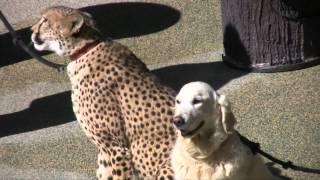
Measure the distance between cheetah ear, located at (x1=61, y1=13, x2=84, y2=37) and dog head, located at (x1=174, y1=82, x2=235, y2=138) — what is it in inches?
39.8

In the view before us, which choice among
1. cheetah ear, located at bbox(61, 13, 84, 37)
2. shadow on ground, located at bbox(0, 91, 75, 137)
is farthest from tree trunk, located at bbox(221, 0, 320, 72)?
cheetah ear, located at bbox(61, 13, 84, 37)

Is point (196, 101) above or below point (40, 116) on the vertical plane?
above

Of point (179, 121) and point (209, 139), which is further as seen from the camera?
point (209, 139)

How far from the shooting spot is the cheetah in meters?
4.39

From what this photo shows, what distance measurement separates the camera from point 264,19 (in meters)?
7.00

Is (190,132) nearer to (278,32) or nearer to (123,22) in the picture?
(278,32)

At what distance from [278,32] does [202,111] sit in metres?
3.42

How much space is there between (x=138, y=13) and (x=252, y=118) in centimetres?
376

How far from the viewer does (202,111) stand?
376cm

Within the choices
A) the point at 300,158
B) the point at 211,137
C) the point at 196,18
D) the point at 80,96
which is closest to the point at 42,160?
the point at 80,96

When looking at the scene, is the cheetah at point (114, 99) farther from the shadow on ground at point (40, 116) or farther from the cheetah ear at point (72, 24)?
the shadow on ground at point (40, 116)

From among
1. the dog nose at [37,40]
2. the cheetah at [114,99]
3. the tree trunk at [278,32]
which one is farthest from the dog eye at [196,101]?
the tree trunk at [278,32]

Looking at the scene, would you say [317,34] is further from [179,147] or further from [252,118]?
[179,147]

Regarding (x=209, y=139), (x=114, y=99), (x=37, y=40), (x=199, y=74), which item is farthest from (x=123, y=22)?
(x=209, y=139)
